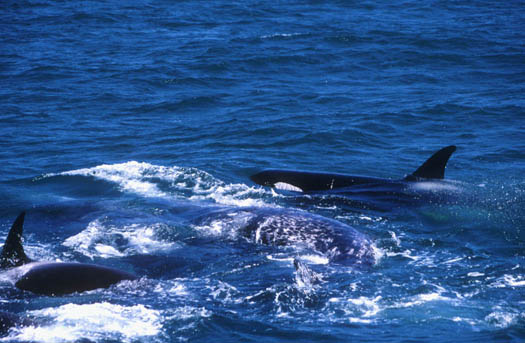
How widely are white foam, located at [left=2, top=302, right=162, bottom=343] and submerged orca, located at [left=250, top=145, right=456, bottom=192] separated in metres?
7.88

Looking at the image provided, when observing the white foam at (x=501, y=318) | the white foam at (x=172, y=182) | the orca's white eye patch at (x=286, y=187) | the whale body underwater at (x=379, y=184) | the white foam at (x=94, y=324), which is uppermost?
the white foam at (x=501, y=318)

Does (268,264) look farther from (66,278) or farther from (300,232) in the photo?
(66,278)

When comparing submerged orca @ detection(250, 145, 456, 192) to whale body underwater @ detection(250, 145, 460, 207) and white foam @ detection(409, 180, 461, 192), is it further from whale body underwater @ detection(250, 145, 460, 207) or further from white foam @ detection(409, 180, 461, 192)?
white foam @ detection(409, 180, 461, 192)

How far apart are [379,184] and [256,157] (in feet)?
16.1

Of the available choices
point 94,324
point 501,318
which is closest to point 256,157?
point 94,324

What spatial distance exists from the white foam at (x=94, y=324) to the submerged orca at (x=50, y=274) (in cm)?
60

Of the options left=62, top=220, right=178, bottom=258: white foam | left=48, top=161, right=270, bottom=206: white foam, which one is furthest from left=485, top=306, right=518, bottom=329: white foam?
left=48, top=161, right=270, bottom=206: white foam

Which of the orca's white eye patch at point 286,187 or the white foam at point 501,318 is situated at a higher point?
the white foam at point 501,318

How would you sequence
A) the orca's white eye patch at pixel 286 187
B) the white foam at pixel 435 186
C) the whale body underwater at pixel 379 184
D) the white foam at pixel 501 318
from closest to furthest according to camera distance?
the white foam at pixel 501 318 < the whale body underwater at pixel 379 184 < the white foam at pixel 435 186 < the orca's white eye patch at pixel 286 187

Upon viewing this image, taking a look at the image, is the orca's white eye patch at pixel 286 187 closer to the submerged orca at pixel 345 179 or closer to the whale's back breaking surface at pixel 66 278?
the submerged orca at pixel 345 179

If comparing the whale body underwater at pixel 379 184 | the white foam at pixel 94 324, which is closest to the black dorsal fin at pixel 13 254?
the white foam at pixel 94 324

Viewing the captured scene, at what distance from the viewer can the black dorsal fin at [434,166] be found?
17.5 meters

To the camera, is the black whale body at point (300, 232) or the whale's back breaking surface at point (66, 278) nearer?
the whale's back breaking surface at point (66, 278)

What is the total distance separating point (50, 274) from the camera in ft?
37.5
